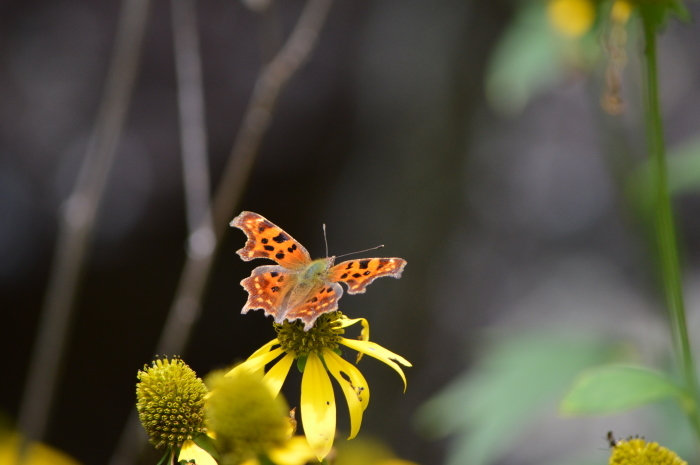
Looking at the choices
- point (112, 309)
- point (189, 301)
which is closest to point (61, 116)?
point (112, 309)

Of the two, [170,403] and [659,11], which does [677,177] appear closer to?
[659,11]

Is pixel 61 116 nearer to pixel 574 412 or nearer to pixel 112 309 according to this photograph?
pixel 112 309


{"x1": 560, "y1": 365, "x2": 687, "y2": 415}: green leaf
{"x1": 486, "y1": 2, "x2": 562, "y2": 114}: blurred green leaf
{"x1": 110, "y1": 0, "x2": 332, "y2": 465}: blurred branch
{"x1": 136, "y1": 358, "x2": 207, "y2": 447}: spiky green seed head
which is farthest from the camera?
{"x1": 486, "y1": 2, "x2": 562, "y2": 114}: blurred green leaf

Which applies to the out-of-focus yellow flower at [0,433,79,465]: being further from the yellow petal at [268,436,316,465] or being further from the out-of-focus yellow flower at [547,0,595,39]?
the out-of-focus yellow flower at [547,0,595,39]

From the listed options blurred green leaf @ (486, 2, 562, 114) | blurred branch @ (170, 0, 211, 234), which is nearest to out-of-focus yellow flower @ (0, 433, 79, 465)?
blurred branch @ (170, 0, 211, 234)

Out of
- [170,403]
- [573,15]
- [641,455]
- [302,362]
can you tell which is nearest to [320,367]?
[302,362]

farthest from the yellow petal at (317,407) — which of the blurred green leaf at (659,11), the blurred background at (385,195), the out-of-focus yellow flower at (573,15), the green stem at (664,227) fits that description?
the blurred background at (385,195)

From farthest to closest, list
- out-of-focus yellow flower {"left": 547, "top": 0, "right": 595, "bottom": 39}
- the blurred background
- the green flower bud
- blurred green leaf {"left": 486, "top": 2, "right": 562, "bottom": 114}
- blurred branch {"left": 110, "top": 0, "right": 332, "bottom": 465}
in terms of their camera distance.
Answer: the blurred background < blurred green leaf {"left": 486, "top": 2, "right": 562, "bottom": 114} < blurred branch {"left": 110, "top": 0, "right": 332, "bottom": 465} < out-of-focus yellow flower {"left": 547, "top": 0, "right": 595, "bottom": 39} < the green flower bud
